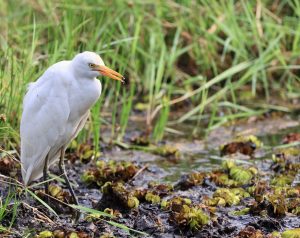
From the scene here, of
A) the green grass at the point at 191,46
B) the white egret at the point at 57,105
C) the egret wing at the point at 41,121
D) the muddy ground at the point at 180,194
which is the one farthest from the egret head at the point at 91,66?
the green grass at the point at 191,46

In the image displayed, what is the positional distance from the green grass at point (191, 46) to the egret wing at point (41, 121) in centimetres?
184

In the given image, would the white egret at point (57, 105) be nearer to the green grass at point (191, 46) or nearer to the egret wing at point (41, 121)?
the egret wing at point (41, 121)

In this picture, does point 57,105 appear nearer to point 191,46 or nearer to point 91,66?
point 91,66

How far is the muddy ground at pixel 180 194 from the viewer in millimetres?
4453

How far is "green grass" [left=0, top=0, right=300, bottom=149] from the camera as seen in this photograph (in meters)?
7.01

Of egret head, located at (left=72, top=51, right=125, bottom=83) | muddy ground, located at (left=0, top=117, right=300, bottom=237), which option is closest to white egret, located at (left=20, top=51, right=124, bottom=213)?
egret head, located at (left=72, top=51, right=125, bottom=83)

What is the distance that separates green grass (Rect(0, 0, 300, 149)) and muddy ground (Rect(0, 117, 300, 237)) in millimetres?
494

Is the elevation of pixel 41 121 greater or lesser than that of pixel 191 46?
lesser

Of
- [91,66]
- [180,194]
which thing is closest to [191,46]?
[180,194]

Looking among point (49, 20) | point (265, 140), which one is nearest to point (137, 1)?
point (49, 20)

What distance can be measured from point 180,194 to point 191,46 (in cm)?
254

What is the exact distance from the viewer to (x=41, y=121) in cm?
488

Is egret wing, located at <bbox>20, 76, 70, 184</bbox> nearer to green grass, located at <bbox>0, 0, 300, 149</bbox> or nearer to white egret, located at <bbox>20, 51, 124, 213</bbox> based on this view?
white egret, located at <bbox>20, 51, 124, 213</bbox>

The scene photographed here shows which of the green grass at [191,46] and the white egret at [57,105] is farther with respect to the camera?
the green grass at [191,46]
